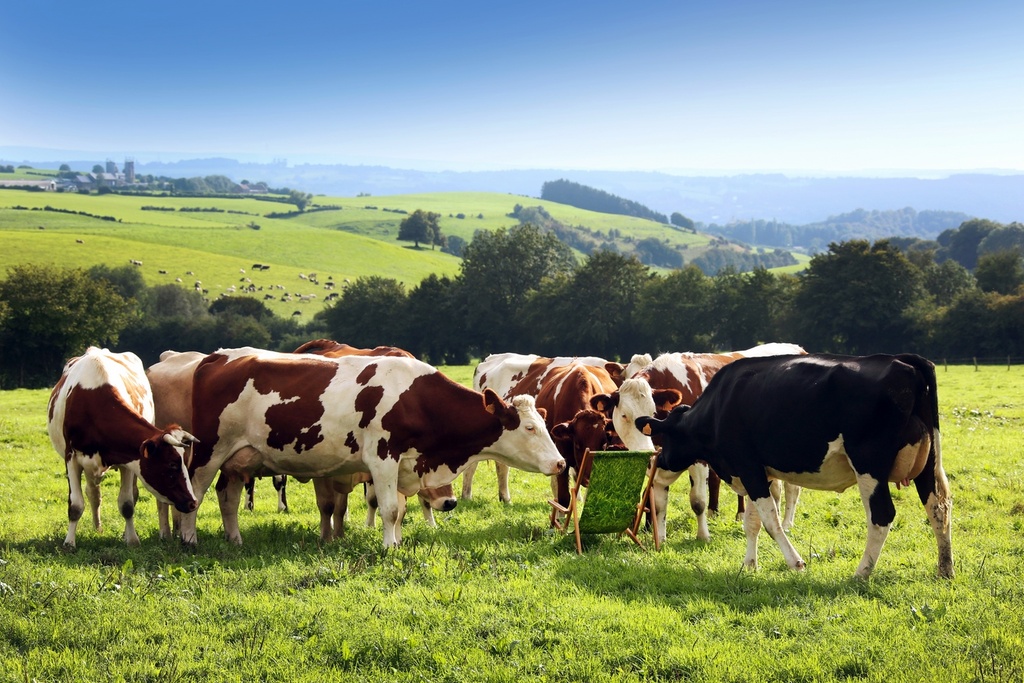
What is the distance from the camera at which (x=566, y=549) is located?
12148 mm

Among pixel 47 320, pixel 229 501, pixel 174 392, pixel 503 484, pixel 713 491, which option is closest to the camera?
pixel 229 501

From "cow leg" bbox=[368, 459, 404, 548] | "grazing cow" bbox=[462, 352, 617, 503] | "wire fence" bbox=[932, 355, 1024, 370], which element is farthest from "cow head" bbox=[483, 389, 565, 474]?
"wire fence" bbox=[932, 355, 1024, 370]

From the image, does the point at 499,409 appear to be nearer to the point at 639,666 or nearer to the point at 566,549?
the point at 566,549

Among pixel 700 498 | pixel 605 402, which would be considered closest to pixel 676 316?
pixel 605 402

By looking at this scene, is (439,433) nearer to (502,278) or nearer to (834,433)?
Result: (834,433)

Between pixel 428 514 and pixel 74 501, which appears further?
pixel 428 514

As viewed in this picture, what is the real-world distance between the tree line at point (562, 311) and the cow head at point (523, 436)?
58.6 meters

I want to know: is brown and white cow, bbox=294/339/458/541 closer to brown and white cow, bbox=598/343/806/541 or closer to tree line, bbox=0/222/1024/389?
brown and white cow, bbox=598/343/806/541

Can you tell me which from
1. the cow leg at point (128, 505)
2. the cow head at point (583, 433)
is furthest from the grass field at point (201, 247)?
the cow leg at point (128, 505)

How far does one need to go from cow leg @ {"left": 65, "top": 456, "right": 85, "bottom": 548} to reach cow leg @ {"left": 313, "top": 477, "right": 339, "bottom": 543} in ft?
10.3

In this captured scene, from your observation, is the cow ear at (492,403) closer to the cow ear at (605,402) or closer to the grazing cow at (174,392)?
the cow ear at (605,402)

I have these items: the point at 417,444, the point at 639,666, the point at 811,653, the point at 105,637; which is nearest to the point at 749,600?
the point at 811,653

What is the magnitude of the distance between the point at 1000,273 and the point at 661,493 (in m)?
76.4

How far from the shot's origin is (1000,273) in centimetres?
7762
